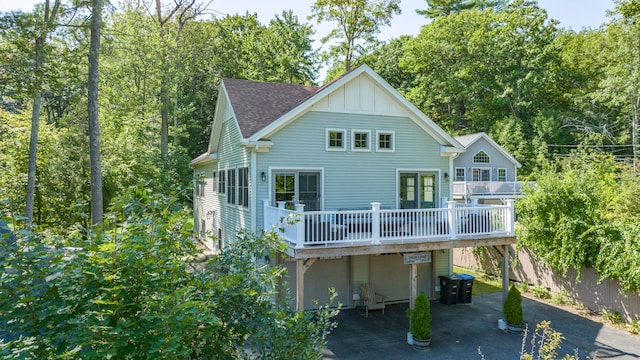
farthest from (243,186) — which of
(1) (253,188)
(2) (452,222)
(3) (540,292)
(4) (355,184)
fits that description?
(3) (540,292)

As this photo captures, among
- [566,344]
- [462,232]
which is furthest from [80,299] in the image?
[566,344]

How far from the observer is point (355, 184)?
39.8 feet

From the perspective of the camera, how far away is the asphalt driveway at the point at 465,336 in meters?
8.66

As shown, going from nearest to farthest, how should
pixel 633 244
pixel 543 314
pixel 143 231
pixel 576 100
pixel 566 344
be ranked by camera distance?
pixel 143 231, pixel 566 344, pixel 633 244, pixel 543 314, pixel 576 100

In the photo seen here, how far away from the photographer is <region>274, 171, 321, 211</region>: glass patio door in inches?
451

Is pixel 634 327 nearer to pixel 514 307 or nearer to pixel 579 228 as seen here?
pixel 579 228

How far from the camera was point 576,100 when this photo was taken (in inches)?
1326

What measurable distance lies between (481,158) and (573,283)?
19663 mm

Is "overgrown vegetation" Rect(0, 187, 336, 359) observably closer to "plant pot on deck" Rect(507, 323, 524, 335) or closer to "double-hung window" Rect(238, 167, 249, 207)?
"plant pot on deck" Rect(507, 323, 524, 335)

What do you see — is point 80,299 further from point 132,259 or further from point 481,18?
point 481,18

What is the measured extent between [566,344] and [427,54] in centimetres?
3377

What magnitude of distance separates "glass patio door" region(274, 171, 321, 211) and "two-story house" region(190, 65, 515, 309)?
0.03 m

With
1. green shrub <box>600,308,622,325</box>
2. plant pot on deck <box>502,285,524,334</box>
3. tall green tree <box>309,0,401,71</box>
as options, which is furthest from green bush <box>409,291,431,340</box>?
tall green tree <box>309,0,401,71</box>

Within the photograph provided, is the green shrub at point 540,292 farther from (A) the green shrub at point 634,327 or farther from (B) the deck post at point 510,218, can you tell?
(B) the deck post at point 510,218
